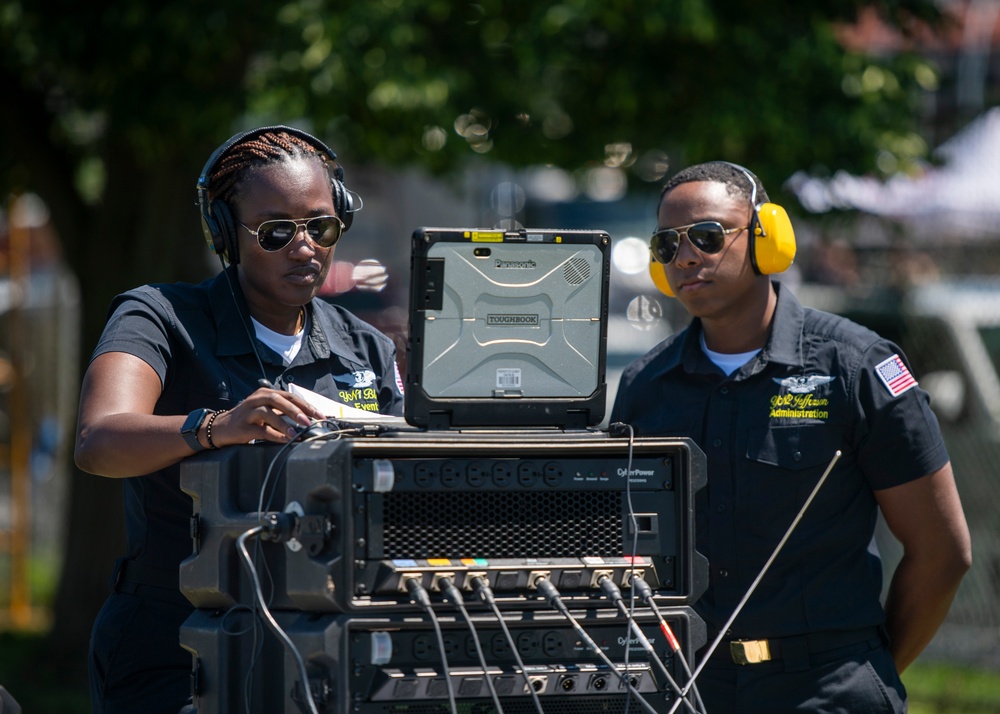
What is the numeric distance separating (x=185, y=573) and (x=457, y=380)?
0.63 meters

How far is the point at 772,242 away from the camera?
3.46 metres

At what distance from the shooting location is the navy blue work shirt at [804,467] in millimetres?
3285

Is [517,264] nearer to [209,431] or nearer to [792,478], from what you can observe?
[209,431]

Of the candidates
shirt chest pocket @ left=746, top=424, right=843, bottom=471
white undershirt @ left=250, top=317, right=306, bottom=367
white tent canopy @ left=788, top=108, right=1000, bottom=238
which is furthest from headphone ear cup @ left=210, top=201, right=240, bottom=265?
white tent canopy @ left=788, top=108, right=1000, bottom=238

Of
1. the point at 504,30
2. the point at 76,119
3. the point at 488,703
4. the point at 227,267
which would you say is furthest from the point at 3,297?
the point at 488,703

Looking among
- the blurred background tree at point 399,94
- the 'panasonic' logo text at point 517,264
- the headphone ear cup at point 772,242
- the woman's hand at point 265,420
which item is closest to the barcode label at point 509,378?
the 'panasonic' logo text at point 517,264

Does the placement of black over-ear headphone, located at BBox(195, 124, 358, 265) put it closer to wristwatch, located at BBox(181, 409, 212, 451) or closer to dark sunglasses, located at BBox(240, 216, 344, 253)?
dark sunglasses, located at BBox(240, 216, 344, 253)

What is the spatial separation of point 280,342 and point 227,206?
1.04 ft

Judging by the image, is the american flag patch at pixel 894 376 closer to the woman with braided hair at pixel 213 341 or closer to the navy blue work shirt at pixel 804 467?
the navy blue work shirt at pixel 804 467

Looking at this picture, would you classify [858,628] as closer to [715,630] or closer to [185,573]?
[715,630]

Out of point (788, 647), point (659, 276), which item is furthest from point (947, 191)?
point (788, 647)

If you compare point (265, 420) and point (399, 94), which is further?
point (399, 94)

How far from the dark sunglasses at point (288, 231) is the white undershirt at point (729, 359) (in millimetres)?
1241

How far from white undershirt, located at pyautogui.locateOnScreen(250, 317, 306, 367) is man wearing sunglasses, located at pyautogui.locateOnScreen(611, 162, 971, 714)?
863 millimetres
